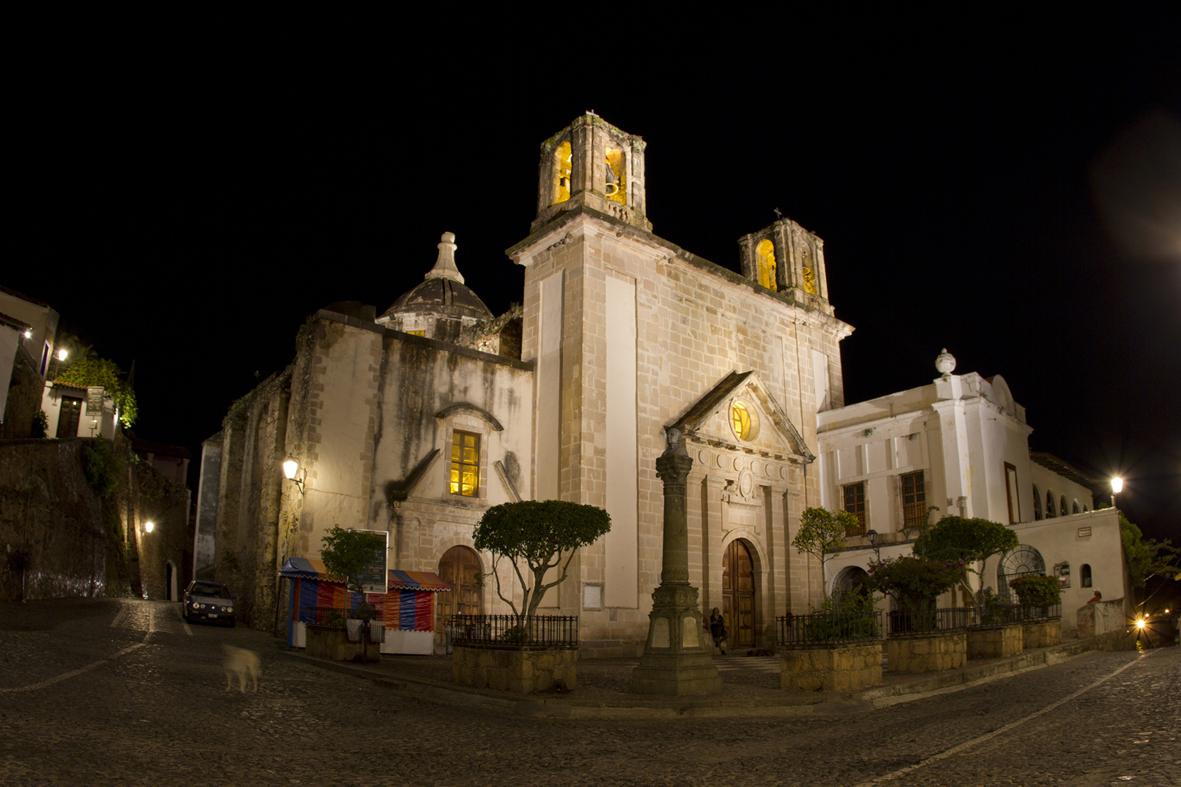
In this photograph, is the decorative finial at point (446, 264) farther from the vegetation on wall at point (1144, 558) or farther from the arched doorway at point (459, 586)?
the vegetation on wall at point (1144, 558)

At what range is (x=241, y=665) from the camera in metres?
11.6

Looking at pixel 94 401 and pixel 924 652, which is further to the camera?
pixel 94 401

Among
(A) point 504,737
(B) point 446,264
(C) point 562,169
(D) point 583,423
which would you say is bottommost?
(A) point 504,737

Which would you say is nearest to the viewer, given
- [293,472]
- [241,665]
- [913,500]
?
[241,665]

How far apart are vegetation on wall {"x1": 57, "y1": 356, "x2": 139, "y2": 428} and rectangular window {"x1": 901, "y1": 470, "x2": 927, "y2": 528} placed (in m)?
33.1

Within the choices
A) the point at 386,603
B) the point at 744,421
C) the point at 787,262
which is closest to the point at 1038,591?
the point at 744,421

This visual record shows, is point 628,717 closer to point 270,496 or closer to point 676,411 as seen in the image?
point 676,411

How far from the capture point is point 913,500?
2228 centimetres

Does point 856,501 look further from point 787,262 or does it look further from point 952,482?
point 787,262

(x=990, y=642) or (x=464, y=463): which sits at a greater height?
(x=464, y=463)

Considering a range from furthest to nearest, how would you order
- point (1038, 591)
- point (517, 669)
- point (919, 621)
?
point (1038, 591) → point (919, 621) → point (517, 669)

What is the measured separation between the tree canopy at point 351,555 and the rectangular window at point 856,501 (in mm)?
15068

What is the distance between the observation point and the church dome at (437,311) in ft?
88.9

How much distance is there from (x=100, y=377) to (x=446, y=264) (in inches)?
718
